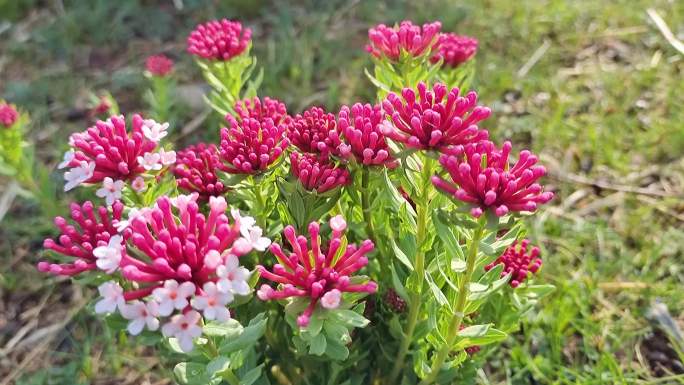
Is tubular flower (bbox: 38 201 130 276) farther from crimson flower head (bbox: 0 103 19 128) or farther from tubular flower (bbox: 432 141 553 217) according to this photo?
crimson flower head (bbox: 0 103 19 128)

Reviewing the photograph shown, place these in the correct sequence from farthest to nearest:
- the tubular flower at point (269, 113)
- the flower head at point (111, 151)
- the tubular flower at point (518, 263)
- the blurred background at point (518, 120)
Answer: the blurred background at point (518, 120), the tubular flower at point (518, 263), the tubular flower at point (269, 113), the flower head at point (111, 151)

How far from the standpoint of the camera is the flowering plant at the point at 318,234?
1.99m

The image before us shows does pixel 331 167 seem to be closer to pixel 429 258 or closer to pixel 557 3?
pixel 429 258

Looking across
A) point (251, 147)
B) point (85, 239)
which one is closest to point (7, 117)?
point (85, 239)

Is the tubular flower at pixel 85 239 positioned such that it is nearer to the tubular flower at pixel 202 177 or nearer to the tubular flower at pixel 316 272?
the tubular flower at pixel 202 177

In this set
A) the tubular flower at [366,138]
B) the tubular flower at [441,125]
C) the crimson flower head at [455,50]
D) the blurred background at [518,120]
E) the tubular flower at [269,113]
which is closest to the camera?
the tubular flower at [441,125]

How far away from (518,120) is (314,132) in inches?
124

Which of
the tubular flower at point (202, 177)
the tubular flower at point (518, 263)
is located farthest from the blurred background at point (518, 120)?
the tubular flower at point (202, 177)

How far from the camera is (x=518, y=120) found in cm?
519

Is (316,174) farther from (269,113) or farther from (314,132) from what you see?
(269,113)

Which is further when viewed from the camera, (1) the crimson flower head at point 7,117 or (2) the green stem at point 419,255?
(1) the crimson flower head at point 7,117

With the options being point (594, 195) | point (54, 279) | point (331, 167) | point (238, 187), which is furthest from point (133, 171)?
point (594, 195)

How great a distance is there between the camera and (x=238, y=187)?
2551mm

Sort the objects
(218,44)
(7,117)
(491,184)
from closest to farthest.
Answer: (491,184) → (218,44) → (7,117)
